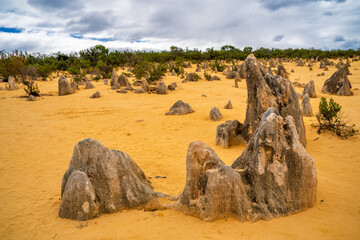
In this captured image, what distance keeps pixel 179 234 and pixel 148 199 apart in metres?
1.16

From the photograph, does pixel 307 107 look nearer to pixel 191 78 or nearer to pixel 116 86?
pixel 191 78

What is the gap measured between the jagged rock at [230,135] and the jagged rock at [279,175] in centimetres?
383

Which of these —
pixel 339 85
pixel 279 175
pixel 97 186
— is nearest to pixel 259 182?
pixel 279 175

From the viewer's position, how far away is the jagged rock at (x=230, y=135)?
791cm

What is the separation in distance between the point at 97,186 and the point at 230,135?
5.16 meters

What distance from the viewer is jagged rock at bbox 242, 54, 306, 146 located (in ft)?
22.4

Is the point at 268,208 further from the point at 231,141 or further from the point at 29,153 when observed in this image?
the point at 29,153

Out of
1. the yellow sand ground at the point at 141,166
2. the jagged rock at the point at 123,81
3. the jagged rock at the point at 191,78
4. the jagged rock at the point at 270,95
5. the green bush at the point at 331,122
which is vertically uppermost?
the jagged rock at the point at 191,78

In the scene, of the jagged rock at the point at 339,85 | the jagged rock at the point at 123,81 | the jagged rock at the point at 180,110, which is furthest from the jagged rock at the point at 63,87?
the jagged rock at the point at 339,85

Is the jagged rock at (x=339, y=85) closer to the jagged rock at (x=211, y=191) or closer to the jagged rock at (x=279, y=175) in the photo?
the jagged rock at (x=279, y=175)

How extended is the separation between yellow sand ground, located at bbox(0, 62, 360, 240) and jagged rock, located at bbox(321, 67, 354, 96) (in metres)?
0.80

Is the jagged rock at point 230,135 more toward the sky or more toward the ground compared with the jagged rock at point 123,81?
more toward the ground

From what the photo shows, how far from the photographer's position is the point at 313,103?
13.5 metres

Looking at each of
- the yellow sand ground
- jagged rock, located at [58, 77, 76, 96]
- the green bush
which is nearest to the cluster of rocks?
the yellow sand ground
